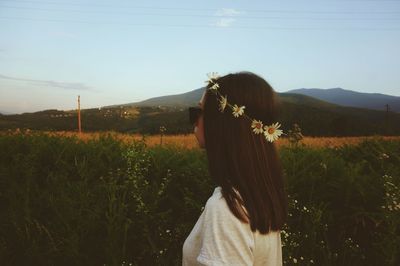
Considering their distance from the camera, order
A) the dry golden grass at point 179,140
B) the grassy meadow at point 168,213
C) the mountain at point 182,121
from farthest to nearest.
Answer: the mountain at point 182,121 → the dry golden grass at point 179,140 → the grassy meadow at point 168,213

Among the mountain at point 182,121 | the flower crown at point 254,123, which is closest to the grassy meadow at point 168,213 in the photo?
the flower crown at point 254,123

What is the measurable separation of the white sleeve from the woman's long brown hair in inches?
2.7

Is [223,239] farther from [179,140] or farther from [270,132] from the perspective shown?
[179,140]

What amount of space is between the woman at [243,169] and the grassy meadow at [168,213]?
8.37 ft

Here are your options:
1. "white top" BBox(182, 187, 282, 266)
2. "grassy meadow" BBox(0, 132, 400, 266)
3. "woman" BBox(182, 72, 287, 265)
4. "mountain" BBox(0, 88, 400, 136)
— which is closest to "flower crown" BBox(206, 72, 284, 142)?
"woman" BBox(182, 72, 287, 265)

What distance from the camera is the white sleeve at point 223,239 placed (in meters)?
1.52

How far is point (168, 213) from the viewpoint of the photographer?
5.02 metres

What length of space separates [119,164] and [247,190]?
4469 millimetres

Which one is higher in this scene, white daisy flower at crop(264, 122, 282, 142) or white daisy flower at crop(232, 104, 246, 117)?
white daisy flower at crop(232, 104, 246, 117)

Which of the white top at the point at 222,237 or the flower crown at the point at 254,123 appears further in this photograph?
the flower crown at the point at 254,123

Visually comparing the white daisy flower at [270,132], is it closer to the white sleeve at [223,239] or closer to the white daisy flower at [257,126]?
the white daisy flower at [257,126]

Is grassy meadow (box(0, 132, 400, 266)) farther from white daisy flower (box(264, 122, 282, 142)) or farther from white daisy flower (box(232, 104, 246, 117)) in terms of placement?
white daisy flower (box(232, 104, 246, 117))

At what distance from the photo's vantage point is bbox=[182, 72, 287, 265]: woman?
1.61 metres

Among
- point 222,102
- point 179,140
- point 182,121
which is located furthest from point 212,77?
point 182,121
